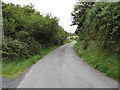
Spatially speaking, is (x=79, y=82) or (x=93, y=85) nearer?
(x=93, y=85)

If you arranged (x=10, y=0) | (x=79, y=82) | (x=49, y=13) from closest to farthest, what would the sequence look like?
(x=79, y=82) → (x=10, y=0) → (x=49, y=13)

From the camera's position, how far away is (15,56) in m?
9.90

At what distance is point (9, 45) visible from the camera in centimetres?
1003

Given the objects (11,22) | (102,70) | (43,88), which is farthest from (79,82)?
(11,22)

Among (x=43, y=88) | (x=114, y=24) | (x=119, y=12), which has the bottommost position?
(x=43, y=88)

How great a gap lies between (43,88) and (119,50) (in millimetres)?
4945

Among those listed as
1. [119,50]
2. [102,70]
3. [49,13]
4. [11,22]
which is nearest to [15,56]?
[11,22]

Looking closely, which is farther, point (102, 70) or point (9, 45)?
point (9, 45)

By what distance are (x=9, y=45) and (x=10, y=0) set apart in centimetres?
729

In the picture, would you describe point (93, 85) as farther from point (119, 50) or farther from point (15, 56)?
point (15, 56)

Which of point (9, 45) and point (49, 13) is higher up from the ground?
point (49, 13)

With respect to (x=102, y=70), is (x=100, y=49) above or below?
above

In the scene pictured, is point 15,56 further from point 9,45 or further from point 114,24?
point 114,24

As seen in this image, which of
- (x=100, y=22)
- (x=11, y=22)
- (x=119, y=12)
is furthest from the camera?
(x=11, y=22)
